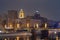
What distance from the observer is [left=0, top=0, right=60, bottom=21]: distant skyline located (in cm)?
226

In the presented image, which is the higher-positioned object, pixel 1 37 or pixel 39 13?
pixel 39 13

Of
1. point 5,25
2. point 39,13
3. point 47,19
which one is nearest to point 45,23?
point 47,19

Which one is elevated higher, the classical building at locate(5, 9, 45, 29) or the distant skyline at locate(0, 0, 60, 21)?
the distant skyline at locate(0, 0, 60, 21)

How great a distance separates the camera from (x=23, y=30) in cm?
226

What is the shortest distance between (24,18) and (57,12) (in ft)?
2.24

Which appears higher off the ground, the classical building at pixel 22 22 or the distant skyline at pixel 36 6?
the distant skyline at pixel 36 6

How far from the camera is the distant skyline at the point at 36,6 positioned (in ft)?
7.43

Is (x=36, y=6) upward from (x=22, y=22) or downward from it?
upward

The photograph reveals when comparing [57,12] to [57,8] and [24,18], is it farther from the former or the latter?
[24,18]

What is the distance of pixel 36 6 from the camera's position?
2.30 meters

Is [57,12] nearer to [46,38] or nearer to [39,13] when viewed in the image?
[39,13]

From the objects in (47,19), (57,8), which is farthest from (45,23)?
(57,8)

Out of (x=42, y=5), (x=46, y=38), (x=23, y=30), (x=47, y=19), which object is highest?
(x=42, y=5)

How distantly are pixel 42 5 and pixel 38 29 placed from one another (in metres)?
0.50
